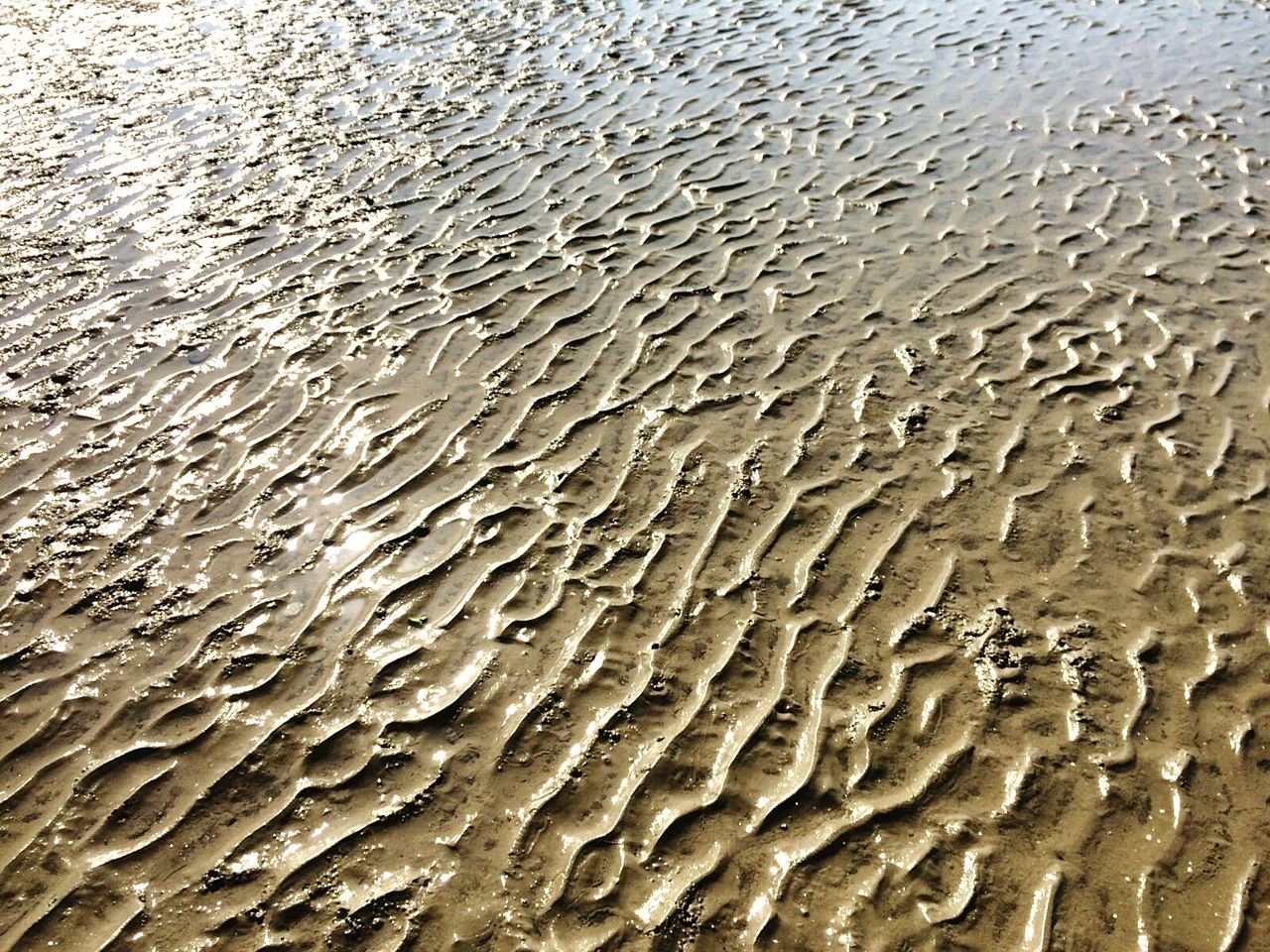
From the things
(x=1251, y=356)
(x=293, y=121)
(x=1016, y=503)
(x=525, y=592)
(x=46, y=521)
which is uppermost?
(x=293, y=121)

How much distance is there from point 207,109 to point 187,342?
4.87 meters

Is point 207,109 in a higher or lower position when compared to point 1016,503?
higher

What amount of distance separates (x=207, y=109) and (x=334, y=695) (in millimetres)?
8232

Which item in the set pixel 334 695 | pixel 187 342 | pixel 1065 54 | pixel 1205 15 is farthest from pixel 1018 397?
pixel 1205 15

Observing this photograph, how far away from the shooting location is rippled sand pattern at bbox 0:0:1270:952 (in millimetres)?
3156

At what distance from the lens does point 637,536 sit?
4445 millimetres

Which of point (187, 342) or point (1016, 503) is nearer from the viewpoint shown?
point (1016, 503)

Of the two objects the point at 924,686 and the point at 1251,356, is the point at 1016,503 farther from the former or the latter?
the point at 1251,356

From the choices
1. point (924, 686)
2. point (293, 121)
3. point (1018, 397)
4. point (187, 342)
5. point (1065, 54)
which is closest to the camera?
point (924, 686)

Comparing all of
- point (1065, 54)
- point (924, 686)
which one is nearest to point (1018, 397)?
point (924, 686)

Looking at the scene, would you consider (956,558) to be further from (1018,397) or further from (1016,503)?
(1018,397)

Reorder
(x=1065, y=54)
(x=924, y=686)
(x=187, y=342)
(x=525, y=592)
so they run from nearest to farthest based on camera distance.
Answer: (x=924, y=686) → (x=525, y=592) → (x=187, y=342) → (x=1065, y=54)

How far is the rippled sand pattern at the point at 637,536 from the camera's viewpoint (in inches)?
124

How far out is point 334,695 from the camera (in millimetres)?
3764
